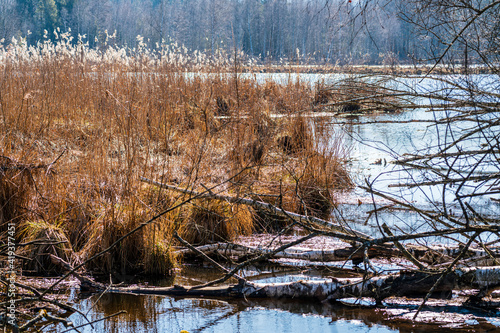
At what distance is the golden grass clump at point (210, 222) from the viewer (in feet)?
13.6

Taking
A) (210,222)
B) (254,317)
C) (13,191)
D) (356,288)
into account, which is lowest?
(254,317)

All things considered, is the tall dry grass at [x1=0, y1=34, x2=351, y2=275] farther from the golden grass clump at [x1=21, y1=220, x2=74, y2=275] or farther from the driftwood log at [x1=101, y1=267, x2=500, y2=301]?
the driftwood log at [x1=101, y1=267, x2=500, y2=301]

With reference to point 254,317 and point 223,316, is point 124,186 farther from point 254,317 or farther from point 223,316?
point 254,317

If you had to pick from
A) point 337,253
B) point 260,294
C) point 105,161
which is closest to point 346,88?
point 337,253

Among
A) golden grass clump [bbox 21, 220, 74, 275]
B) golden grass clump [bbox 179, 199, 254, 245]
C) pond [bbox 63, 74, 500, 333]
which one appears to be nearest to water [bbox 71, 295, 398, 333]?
pond [bbox 63, 74, 500, 333]

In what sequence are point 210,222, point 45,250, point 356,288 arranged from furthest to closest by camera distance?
point 210,222, point 45,250, point 356,288

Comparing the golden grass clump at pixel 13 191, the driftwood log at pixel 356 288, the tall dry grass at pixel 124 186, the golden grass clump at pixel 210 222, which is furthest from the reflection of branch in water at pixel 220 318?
the golden grass clump at pixel 13 191

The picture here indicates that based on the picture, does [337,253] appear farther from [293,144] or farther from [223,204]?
[293,144]

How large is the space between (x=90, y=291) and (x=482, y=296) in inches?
102

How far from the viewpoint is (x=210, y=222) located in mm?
4250

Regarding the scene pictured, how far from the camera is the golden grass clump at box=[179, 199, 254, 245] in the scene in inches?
163

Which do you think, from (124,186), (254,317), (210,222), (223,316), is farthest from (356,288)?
(124,186)

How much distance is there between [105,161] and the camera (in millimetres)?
4012

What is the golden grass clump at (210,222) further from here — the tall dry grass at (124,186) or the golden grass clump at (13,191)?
the golden grass clump at (13,191)
